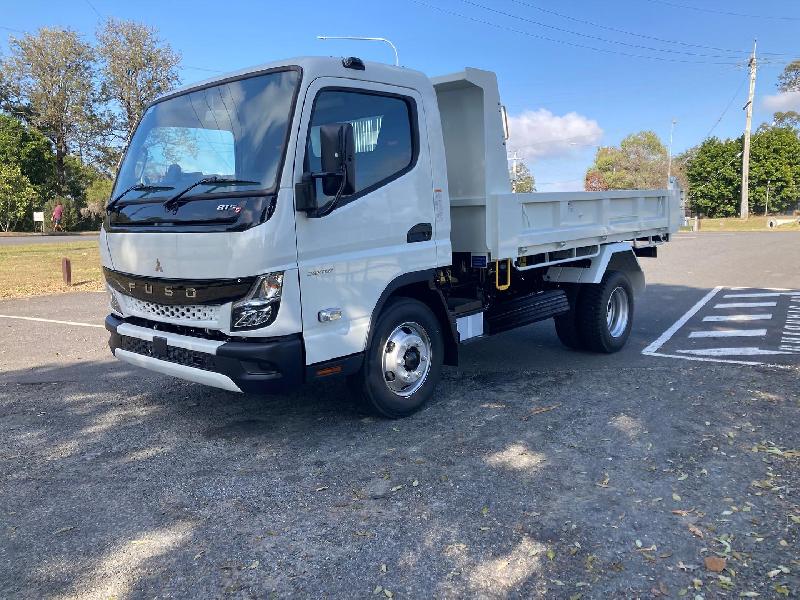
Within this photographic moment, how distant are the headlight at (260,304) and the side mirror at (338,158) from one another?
683 mm

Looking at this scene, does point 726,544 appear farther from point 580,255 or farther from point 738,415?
point 580,255

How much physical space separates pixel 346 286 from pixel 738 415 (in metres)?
3.21

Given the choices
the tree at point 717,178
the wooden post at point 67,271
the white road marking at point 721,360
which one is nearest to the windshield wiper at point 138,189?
the white road marking at point 721,360

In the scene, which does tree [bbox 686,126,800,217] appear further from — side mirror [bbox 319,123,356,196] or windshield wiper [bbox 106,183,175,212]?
windshield wiper [bbox 106,183,175,212]

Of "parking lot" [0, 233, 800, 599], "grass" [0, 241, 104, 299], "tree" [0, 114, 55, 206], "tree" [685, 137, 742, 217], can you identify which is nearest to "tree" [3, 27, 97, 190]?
"tree" [0, 114, 55, 206]

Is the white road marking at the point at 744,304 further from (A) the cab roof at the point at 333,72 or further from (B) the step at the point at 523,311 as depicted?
(A) the cab roof at the point at 333,72

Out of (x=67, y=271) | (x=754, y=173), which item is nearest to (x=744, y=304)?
(x=67, y=271)

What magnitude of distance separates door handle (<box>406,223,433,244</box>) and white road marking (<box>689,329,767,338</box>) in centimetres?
463

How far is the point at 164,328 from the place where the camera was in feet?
15.1

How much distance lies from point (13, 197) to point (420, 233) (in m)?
38.2

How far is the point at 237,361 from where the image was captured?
4.08 meters

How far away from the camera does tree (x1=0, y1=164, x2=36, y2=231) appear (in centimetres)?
3578

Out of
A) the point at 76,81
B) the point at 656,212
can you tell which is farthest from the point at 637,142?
the point at 656,212

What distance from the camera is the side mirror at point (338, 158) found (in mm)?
4023
